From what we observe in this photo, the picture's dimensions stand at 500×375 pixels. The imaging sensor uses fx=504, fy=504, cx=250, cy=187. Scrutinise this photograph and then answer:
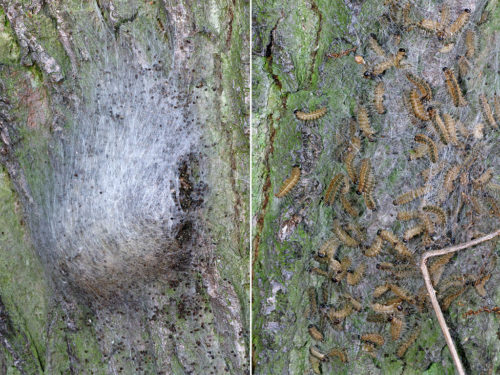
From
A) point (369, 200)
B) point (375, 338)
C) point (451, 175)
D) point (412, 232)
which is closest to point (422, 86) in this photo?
point (451, 175)

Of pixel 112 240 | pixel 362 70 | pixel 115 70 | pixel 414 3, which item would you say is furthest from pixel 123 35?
pixel 414 3

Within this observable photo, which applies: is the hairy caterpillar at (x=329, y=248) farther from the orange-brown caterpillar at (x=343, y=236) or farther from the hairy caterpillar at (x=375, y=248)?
the hairy caterpillar at (x=375, y=248)

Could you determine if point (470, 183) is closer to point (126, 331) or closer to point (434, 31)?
point (434, 31)

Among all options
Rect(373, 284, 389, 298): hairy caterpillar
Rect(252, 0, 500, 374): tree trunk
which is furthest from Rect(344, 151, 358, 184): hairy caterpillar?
Rect(373, 284, 389, 298): hairy caterpillar

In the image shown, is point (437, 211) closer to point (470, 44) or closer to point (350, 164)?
point (350, 164)

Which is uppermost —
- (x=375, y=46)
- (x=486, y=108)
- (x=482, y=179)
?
(x=375, y=46)
